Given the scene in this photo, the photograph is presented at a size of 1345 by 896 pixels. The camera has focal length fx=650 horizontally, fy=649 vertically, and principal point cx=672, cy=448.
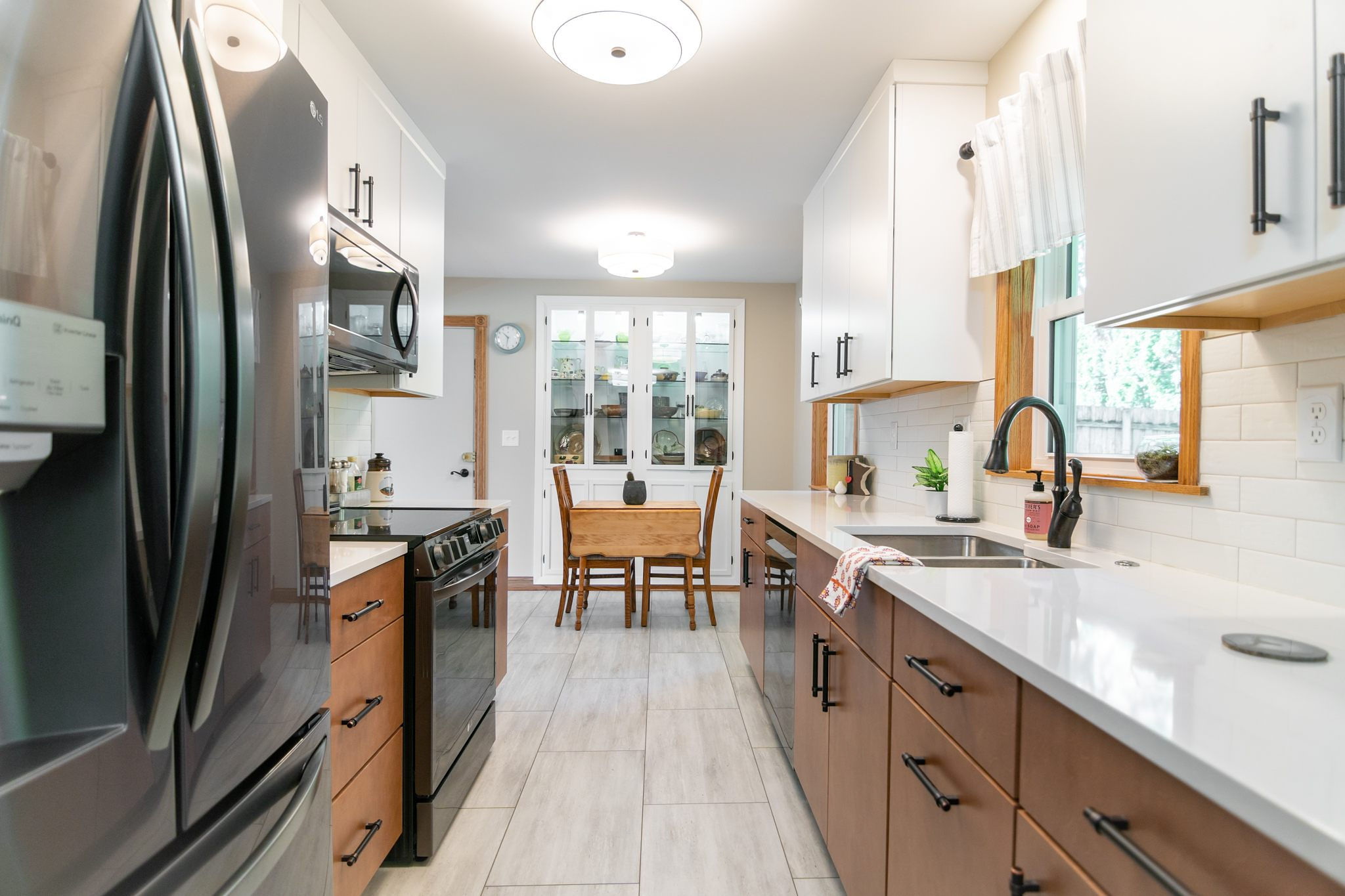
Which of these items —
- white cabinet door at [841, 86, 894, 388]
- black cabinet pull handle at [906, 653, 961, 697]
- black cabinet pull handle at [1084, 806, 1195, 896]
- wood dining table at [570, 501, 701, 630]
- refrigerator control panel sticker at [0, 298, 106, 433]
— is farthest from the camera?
wood dining table at [570, 501, 701, 630]

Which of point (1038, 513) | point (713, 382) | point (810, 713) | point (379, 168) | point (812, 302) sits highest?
point (379, 168)

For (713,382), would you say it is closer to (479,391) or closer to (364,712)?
(479,391)

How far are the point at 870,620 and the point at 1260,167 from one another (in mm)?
1010

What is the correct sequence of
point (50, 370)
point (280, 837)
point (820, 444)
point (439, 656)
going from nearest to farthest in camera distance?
point (50, 370)
point (280, 837)
point (439, 656)
point (820, 444)

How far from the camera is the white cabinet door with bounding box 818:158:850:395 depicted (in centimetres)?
273

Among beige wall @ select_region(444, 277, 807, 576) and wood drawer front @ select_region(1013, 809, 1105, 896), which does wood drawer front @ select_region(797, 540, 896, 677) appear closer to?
wood drawer front @ select_region(1013, 809, 1105, 896)

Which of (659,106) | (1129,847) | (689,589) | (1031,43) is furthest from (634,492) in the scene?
(1129,847)

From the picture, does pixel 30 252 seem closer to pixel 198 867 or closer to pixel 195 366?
pixel 195 366

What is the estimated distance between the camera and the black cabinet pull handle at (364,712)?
1.40 m

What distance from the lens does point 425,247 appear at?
2.70m

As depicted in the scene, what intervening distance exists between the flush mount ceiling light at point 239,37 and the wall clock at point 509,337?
14.6 ft

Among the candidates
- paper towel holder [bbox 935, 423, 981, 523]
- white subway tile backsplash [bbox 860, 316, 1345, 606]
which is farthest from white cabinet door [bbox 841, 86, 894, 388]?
white subway tile backsplash [bbox 860, 316, 1345, 606]

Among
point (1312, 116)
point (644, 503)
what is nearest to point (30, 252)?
point (1312, 116)

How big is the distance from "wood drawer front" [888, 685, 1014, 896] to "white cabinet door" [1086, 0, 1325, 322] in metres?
0.79
